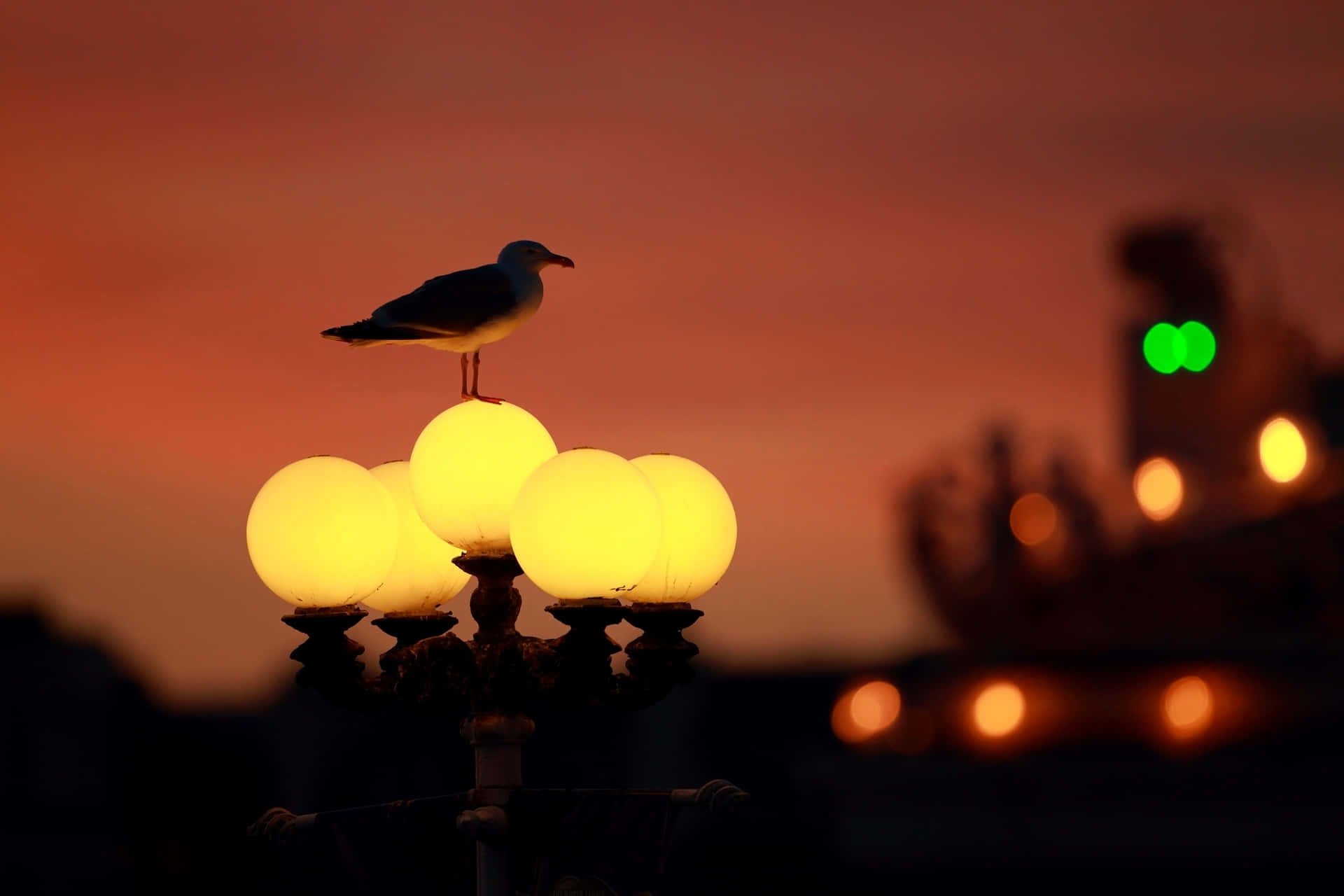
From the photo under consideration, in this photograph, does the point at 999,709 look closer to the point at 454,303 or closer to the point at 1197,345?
the point at 1197,345

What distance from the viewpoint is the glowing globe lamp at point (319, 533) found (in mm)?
5254

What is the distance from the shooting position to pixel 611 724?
3916cm

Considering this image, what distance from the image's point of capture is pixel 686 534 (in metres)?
5.25

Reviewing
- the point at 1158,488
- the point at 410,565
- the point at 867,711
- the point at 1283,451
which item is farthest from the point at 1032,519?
the point at 410,565

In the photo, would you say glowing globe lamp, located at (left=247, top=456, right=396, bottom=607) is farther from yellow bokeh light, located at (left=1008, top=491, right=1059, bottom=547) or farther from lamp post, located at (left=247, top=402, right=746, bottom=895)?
yellow bokeh light, located at (left=1008, top=491, right=1059, bottom=547)

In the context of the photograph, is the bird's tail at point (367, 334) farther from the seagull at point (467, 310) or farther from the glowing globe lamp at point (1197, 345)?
the glowing globe lamp at point (1197, 345)

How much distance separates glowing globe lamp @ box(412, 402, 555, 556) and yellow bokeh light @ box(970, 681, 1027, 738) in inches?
1722

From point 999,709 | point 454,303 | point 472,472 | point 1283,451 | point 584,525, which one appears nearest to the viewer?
point 584,525

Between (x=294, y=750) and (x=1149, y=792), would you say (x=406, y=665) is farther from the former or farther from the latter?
(x=1149, y=792)

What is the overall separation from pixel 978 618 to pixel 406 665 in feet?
132

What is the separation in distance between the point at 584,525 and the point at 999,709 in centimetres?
4516

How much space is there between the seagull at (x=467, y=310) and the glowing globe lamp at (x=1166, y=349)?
10940 millimetres

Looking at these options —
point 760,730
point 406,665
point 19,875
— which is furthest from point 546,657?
point 760,730

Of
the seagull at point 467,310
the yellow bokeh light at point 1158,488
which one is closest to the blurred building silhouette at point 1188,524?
the yellow bokeh light at point 1158,488
